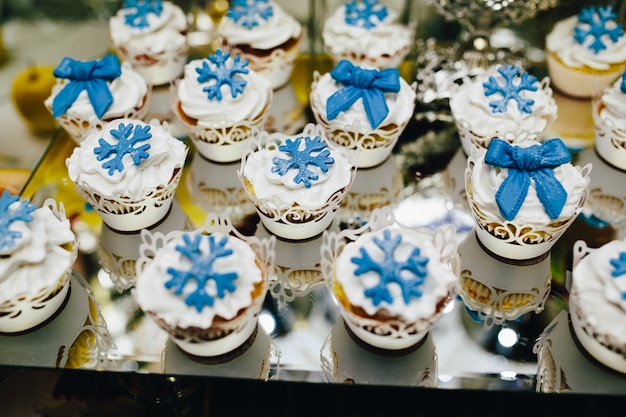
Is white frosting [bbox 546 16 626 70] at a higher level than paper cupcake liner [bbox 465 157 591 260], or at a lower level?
higher

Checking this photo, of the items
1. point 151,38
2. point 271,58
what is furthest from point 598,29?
point 151,38

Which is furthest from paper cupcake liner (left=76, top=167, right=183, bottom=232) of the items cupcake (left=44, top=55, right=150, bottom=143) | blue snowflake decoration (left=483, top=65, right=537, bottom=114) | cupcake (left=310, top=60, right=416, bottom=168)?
blue snowflake decoration (left=483, top=65, right=537, bottom=114)

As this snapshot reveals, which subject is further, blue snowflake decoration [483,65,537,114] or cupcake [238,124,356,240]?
blue snowflake decoration [483,65,537,114]

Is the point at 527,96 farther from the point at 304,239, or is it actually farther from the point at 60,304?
the point at 60,304

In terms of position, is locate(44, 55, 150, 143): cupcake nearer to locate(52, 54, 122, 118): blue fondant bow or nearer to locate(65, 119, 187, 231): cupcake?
locate(52, 54, 122, 118): blue fondant bow

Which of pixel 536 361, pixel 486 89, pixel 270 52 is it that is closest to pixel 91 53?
pixel 270 52

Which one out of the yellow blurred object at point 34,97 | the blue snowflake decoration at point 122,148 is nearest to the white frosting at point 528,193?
the blue snowflake decoration at point 122,148
